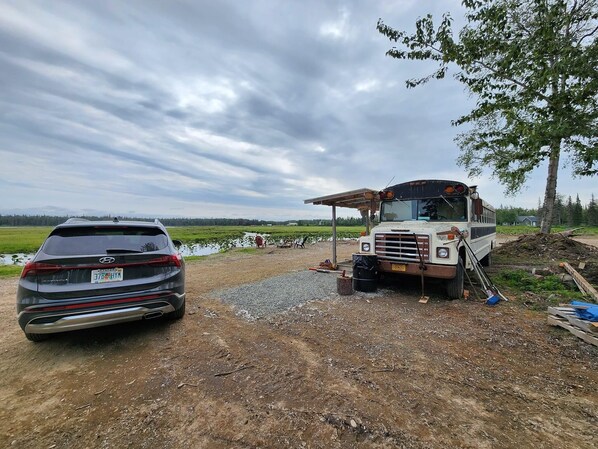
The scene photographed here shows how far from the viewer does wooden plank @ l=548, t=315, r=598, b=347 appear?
3.80m

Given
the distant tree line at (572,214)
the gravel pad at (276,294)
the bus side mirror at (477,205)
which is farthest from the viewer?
the distant tree line at (572,214)

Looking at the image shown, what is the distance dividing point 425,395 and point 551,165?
19177mm

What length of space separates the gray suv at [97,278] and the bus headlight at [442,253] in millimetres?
5371

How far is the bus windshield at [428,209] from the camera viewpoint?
700 centimetres

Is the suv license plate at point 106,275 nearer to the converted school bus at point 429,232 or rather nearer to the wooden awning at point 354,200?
the converted school bus at point 429,232

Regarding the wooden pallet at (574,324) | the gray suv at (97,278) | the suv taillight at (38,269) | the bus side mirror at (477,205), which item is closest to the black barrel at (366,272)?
the bus side mirror at (477,205)

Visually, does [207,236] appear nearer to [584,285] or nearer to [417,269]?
[417,269]

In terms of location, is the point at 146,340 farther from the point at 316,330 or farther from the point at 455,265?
the point at 455,265

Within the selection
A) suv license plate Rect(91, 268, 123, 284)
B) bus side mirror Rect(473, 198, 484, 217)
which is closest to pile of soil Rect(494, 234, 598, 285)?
bus side mirror Rect(473, 198, 484, 217)

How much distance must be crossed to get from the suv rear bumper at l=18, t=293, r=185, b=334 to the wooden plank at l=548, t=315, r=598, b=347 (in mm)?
6316

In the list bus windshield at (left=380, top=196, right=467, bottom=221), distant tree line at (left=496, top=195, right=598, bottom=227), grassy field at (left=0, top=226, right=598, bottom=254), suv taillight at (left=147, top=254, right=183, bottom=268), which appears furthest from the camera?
distant tree line at (left=496, top=195, right=598, bottom=227)

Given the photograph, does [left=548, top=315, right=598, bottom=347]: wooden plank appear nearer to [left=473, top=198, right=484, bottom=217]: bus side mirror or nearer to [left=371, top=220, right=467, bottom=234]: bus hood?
[left=371, top=220, right=467, bottom=234]: bus hood

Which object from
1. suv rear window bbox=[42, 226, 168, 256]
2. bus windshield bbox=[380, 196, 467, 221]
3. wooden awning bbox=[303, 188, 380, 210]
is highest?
wooden awning bbox=[303, 188, 380, 210]

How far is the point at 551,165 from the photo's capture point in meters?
15.4
